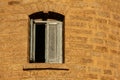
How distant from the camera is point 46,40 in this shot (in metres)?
16.3

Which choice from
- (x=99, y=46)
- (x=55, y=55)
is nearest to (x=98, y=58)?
(x=99, y=46)

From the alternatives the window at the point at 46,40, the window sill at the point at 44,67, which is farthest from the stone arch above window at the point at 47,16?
the window sill at the point at 44,67

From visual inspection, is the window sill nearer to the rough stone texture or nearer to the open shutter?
the rough stone texture

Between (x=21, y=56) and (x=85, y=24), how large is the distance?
2.31 meters

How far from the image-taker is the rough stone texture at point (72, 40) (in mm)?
15672

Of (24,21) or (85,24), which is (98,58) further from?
(24,21)

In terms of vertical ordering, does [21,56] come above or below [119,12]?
below

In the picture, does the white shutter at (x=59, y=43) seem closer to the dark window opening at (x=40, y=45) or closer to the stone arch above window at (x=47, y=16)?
the stone arch above window at (x=47, y=16)

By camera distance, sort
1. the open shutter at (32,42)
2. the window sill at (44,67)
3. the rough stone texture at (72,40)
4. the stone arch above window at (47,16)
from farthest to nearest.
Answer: the stone arch above window at (47,16), the open shutter at (32,42), the rough stone texture at (72,40), the window sill at (44,67)

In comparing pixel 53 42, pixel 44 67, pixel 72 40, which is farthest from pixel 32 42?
pixel 72 40

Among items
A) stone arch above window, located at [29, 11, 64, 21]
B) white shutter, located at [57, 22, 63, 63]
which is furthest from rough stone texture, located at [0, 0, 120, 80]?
white shutter, located at [57, 22, 63, 63]

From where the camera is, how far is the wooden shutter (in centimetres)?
1616

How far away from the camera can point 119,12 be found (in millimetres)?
17062

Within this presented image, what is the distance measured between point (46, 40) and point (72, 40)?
0.90m
